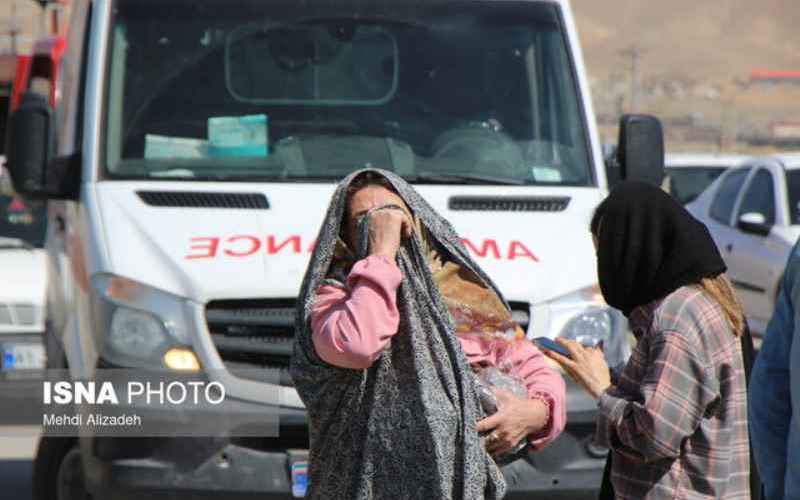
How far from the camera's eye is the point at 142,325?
5.68 meters

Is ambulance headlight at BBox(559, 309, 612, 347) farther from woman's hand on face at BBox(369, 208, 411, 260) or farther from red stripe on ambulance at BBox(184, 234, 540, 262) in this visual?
woman's hand on face at BBox(369, 208, 411, 260)

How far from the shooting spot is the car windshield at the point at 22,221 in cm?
1077

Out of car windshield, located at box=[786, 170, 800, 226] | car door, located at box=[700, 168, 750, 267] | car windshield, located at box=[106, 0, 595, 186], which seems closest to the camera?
car windshield, located at box=[106, 0, 595, 186]

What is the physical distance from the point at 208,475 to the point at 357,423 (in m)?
2.33

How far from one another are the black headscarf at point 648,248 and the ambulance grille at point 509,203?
261 centimetres

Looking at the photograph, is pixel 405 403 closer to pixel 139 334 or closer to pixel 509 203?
pixel 139 334

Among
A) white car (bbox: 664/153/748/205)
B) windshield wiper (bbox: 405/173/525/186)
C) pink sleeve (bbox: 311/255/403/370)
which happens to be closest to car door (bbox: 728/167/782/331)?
white car (bbox: 664/153/748/205)

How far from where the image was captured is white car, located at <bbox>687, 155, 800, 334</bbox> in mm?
12827

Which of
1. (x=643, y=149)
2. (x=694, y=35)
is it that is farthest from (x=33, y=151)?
(x=694, y=35)

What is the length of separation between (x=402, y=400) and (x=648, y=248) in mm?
661

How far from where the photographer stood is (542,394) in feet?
11.8

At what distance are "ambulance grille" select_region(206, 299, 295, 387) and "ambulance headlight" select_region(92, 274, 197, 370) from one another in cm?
12

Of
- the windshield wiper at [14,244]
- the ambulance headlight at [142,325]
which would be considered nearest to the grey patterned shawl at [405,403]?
the ambulance headlight at [142,325]

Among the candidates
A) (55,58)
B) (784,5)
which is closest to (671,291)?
(55,58)
